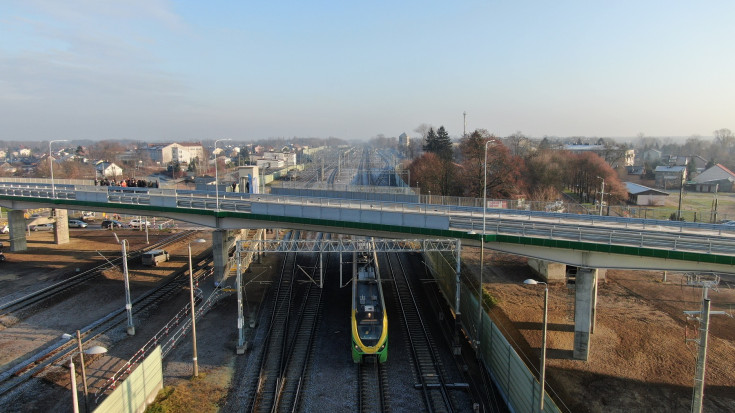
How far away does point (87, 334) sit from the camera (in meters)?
25.8

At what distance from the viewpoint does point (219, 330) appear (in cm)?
2688

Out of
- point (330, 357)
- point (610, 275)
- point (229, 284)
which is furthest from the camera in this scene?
point (610, 275)

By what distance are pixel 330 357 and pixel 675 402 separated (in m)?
15.1

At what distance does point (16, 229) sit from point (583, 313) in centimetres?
4984

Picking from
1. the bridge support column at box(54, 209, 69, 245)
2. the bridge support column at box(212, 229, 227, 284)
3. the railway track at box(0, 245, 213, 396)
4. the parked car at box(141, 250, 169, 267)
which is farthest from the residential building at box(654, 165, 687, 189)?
the bridge support column at box(54, 209, 69, 245)

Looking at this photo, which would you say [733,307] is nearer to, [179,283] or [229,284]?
[229,284]

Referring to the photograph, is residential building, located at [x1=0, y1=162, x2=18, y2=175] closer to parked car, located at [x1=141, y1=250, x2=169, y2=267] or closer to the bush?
parked car, located at [x1=141, y1=250, x2=169, y2=267]

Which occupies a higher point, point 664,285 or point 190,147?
point 190,147

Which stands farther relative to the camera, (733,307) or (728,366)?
(733,307)

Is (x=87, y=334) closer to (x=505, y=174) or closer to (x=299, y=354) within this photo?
(x=299, y=354)

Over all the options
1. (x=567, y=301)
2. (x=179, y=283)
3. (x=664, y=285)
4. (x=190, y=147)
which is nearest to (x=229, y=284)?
(x=179, y=283)

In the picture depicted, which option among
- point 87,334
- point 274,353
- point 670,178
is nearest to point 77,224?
point 87,334

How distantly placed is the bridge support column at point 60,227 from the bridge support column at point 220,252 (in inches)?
961

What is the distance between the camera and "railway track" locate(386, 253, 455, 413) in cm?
1947
